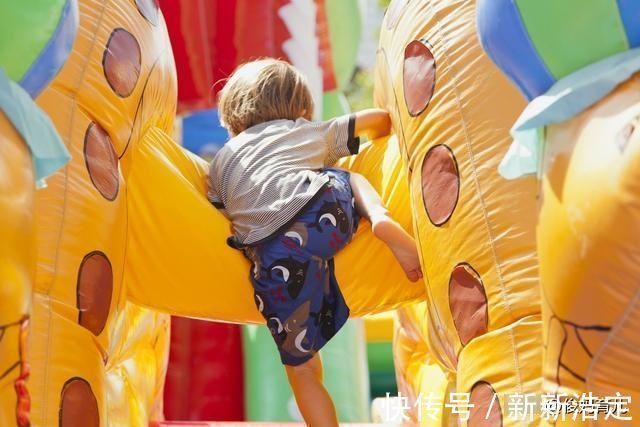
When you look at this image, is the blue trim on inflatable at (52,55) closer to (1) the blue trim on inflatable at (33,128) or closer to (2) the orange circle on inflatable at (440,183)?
(1) the blue trim on inflatable at (33,128)

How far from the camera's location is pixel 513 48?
1016 mm

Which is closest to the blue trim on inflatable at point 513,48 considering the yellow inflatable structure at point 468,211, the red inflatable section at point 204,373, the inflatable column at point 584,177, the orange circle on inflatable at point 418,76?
the inflatable column at point 584,177

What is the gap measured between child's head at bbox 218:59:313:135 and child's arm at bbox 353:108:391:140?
4.4 inches

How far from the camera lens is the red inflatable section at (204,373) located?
8.47 ft

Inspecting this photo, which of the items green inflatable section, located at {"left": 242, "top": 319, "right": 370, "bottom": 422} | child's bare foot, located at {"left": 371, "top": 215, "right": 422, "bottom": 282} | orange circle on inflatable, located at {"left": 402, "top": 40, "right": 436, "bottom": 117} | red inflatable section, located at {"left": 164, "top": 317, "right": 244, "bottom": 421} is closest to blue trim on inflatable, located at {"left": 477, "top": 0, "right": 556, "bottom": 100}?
orange circle on inflatable, located at {"left": 402, "top": 40, "right": 436, "bottom": 117}

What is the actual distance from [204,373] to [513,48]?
1.78 meters

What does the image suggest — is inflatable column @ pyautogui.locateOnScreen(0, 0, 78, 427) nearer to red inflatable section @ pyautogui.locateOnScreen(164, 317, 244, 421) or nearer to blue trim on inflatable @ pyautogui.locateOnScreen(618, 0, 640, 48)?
blue trim on inflatable @ pyautogui.locateOnScreen(618, 0, 640, 48)

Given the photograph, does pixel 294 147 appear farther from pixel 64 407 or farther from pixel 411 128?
pixel 64 407

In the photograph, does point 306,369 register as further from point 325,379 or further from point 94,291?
point 325,379

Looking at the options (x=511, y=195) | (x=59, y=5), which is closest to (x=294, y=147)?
(x=511, y=195)

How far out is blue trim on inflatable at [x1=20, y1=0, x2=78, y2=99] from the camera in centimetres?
104

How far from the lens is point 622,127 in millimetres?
910

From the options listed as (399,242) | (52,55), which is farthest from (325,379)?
(52,55)

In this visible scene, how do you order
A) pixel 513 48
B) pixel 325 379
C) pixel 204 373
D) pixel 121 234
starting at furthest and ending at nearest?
pixel 204 373
pixel 325 379
pixel 121 234
pixel 513 48
